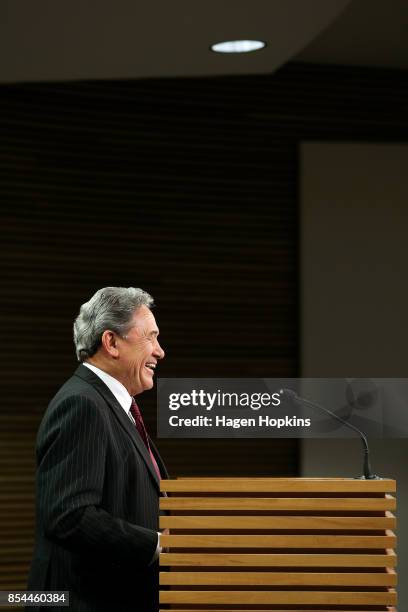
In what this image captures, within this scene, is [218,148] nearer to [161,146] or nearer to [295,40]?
[161,146]

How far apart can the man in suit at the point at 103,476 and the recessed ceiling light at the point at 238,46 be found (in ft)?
7.21

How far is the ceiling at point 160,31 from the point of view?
3.87 meters

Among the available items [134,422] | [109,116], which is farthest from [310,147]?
[134,422]

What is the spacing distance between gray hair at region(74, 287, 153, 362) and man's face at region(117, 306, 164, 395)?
0.8 inches

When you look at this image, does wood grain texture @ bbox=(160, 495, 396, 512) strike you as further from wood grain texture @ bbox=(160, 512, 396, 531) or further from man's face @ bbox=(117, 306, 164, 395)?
man's face @ bbox=(117, 306, 164, 395)

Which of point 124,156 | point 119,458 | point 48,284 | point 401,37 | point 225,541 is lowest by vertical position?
point 225,541

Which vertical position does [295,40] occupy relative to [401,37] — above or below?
below

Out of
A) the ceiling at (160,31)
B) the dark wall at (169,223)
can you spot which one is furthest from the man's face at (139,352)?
the dark wall at (169,223)

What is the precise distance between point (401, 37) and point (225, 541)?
429 centimetres

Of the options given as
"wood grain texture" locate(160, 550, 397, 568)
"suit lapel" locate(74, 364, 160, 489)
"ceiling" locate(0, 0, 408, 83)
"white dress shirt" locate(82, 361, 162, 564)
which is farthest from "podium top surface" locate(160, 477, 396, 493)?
"ceiling" locate(0, 0, 408, 83)

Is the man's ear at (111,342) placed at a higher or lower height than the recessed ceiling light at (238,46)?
lower

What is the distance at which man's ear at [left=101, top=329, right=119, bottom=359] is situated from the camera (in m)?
2.49

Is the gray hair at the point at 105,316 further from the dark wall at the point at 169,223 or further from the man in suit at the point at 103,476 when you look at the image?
the dark wall at the point at 169,223

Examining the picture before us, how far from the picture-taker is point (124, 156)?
5.73 m
